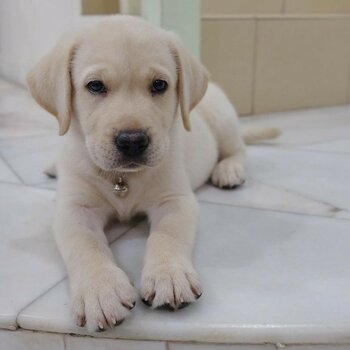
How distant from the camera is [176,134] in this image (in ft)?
Result: 4.94

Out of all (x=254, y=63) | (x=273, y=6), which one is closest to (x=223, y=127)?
(x=254, y=63)

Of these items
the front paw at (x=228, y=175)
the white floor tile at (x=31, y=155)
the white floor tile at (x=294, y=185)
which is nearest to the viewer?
the white floor tile at (x=294, y=185)

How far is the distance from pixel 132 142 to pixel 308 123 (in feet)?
6.34

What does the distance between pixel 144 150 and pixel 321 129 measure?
1.76m

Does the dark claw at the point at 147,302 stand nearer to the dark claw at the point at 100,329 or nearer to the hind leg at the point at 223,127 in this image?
the dark claw at the point at 100,329

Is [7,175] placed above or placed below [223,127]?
below

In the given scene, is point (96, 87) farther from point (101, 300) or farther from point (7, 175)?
point (7, 175)

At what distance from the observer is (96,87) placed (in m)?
1.26

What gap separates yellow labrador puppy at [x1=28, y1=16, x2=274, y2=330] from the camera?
1036mm

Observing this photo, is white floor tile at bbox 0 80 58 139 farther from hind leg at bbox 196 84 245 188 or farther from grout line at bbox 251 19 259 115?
grout line at bbox 251 19 259 115

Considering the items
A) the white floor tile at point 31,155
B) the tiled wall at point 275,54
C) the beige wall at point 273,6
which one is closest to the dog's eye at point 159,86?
the white floor tile at point 31,155

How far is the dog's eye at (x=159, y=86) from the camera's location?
1.30m

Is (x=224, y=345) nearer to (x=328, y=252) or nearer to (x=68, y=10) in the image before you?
(x=328, y=252)

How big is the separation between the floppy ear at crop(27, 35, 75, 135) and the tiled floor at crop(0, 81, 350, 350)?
0.34 metres
